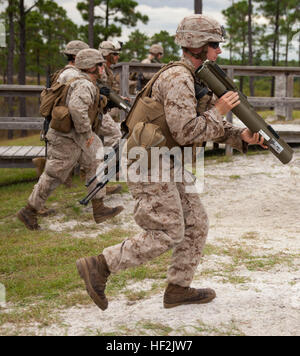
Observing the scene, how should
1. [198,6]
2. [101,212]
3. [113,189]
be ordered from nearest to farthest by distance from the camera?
1. [101,212]
2. [113,189]
3. [198,6]

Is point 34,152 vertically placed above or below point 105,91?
below

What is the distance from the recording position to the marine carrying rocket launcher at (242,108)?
323cm

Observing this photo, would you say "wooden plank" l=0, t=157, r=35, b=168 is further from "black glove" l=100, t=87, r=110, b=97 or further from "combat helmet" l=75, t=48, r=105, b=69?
"combat helmet" l=75, t=48, r=105, b=69

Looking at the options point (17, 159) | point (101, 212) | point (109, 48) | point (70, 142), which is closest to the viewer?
point (70, 142)

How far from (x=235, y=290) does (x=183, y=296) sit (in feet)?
1.62

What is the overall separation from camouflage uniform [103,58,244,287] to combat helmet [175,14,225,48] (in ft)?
0.44

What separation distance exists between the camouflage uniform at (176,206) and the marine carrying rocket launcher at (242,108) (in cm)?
12

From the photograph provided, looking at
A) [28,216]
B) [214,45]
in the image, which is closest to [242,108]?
[214,45]

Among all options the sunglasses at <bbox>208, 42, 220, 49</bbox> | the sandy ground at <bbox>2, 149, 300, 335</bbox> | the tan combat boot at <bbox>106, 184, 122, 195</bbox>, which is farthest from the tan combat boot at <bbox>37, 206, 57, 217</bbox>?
the sunglasses at <bbox>208, 42, 220, 49</bbox>

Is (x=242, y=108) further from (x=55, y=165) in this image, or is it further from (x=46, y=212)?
(x=46, y=212)

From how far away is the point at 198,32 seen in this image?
10.7ft

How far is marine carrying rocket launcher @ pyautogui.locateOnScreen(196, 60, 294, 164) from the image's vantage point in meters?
3.23
